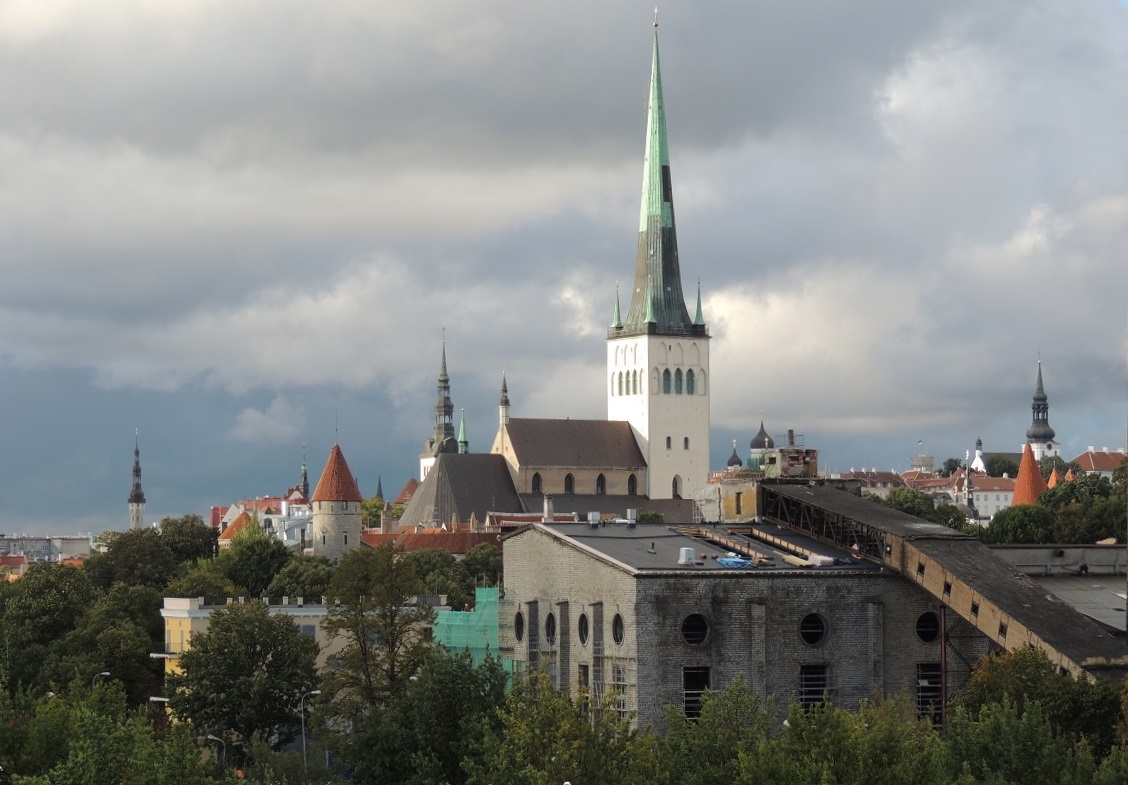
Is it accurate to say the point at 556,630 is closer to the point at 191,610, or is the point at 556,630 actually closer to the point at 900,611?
the point at 900,611

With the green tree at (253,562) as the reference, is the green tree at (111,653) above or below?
below

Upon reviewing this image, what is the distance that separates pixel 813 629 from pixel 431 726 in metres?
14.7

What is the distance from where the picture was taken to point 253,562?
518ft

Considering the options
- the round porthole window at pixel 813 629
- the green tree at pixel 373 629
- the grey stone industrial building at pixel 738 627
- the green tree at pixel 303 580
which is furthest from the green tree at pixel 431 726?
the green tree at pixel 303 580

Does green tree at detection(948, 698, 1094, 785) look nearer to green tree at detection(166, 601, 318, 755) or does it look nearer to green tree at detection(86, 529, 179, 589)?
green tree at detection(166, 601, 318, 755)

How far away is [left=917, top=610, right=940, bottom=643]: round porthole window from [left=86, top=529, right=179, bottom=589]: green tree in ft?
274

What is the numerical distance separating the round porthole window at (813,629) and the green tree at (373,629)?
13.8 metres

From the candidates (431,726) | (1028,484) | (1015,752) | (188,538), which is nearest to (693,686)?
(431,726)

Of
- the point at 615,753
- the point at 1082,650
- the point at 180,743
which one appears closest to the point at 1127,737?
the point at 1082,650

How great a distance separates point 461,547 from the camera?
181 m

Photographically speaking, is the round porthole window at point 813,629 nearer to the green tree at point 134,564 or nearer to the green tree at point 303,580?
the green tree at point 303,580

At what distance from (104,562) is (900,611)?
90.2 metres

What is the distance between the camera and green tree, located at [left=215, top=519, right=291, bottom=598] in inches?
6102

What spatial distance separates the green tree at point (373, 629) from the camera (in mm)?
81812
